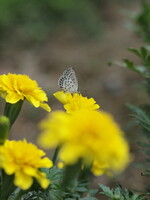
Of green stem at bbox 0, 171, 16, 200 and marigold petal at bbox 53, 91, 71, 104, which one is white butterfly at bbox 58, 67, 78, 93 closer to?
marigold petal at bbox 53, 91, 71, 104

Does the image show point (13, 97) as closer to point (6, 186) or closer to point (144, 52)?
point (6, 186)

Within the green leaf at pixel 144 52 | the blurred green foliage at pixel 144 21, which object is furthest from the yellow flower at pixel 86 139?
the blurred green foliage at pixel 144 21

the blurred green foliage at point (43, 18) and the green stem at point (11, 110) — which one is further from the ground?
the blurred green foliage at point (43, 18)

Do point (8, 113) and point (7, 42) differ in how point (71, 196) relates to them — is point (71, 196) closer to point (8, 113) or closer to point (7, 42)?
point (8, 113)

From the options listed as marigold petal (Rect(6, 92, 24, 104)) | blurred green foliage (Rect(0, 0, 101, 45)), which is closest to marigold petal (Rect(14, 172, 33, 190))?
marigold petal (Rect(6, 92, 24, 104))

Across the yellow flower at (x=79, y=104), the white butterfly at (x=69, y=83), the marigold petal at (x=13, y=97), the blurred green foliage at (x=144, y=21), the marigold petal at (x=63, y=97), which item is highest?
the blurred green foliage at (x=144, y=21)

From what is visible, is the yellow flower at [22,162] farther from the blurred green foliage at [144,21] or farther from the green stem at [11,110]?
the blurred green foliage at [144,21]

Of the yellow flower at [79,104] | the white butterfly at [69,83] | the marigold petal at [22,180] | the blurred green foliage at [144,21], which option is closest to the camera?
the marigold petal at [22,180]
